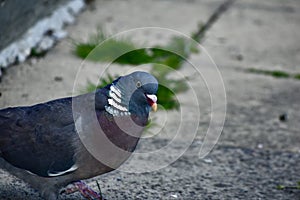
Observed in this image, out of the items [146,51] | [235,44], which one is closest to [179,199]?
[146,51]

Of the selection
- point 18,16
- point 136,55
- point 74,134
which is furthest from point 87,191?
point 136,55

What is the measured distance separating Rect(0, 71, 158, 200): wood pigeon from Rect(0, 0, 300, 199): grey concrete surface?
0.36m

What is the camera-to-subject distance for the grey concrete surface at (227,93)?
13.9ft

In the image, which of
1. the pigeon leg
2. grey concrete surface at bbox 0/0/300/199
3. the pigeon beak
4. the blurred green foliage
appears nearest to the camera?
the pigeon beak

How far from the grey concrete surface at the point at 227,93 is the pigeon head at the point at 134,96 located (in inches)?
25.7

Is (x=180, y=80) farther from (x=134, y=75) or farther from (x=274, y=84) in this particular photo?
(x=134, y=75)

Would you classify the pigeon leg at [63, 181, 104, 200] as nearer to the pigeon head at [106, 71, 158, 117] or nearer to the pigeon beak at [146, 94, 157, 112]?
the pigeon head at [106, 71, 158, 117]

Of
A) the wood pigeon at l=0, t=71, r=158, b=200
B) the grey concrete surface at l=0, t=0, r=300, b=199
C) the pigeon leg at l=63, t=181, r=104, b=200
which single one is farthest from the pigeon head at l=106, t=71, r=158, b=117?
the grey concrete surface at l=0, t=0, r=300, b=199

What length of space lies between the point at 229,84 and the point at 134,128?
2.58 metres

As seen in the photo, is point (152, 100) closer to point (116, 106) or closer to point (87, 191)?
point (116, 106)

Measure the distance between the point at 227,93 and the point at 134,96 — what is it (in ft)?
7.96

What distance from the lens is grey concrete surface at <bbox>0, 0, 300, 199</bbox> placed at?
13.9ft

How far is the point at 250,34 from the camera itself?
707cm

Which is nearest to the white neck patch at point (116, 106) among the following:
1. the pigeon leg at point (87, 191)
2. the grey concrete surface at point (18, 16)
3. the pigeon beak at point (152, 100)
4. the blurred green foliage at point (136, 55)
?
the pigeon beak at point (152, 100)
